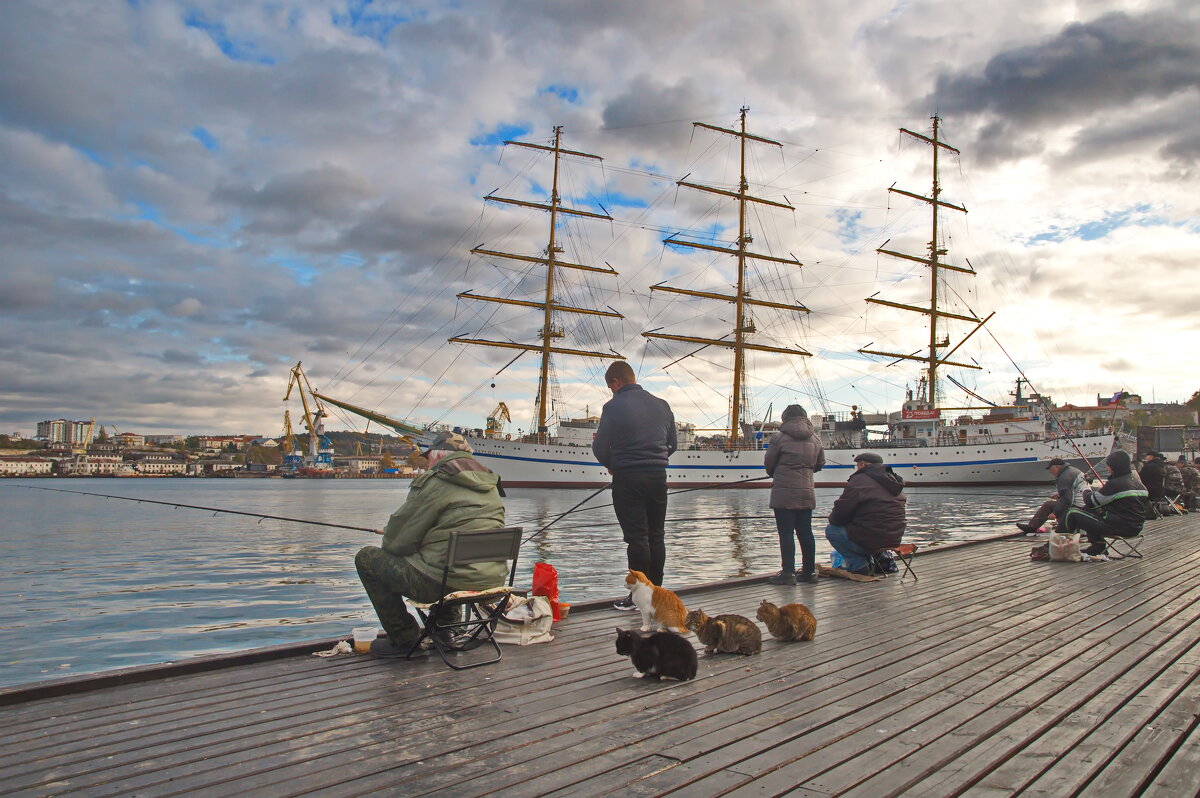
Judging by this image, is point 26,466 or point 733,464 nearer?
point 733,464

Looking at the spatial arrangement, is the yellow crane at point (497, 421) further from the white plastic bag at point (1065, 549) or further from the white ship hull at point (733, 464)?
the white plastic bag at point (1065, 549)

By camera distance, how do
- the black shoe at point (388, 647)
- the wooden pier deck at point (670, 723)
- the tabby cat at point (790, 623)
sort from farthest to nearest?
the tabby cat at point (790, 623) → the black shoe at point (388, 647) → the wooden pier deck at point (670, 723)

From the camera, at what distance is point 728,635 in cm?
440

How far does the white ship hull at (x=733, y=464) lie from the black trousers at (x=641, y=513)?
4781 cm

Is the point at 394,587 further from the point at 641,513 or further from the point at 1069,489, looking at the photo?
the point at 1069,489

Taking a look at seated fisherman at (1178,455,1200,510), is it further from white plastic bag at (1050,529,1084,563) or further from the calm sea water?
white plastic bag at (1050,529,1084,563)

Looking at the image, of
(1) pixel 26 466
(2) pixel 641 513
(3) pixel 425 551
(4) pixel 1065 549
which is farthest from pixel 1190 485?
(1) pixel 26 466

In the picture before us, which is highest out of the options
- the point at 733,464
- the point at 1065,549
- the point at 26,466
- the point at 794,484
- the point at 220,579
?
the point at 794,484

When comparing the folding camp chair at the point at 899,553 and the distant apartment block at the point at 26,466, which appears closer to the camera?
the folding camp chair at the point at 899,553

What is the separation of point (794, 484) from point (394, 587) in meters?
4.10

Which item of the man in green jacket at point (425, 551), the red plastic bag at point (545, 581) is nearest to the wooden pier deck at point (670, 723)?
the man in green jacket at point (425, 551)

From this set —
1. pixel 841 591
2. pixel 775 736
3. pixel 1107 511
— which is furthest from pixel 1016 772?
pixel 1107 511

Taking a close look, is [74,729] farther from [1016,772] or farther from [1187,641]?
[1187,641]

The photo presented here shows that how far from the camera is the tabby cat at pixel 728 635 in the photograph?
437cm
